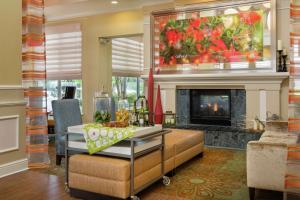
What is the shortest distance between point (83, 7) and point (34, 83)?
3.56m

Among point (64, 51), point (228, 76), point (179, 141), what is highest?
point (64, 51)

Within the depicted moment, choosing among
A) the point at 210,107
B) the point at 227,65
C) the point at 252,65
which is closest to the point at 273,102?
the point at 252,65

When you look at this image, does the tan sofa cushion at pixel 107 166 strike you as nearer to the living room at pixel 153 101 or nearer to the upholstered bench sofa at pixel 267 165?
the living room at pixel 153 101

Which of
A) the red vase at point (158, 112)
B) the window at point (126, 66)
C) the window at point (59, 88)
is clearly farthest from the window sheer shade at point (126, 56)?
the red vase at point (158, 112)

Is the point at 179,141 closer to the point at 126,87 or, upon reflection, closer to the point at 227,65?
the point at 227,65

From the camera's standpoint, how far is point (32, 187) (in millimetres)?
3338

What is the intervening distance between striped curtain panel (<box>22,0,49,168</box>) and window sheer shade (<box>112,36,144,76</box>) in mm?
3606

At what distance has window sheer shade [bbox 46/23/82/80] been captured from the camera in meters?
7.56

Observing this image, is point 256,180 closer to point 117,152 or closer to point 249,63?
point 117,152

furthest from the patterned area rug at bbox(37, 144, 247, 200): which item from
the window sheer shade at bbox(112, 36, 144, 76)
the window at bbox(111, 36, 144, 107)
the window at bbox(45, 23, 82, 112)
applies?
the window sheer shade at bbox(112, 36, 144, 76)

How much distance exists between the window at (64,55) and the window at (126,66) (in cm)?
98

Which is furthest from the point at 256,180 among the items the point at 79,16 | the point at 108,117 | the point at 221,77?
the point at 79,16

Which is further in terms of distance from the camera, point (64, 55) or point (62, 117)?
point (64, 55)

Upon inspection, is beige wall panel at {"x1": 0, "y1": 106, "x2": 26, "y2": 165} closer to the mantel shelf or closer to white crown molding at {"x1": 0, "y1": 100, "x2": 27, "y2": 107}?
white crown molding at {"x1": 0, "y1": 100, "x2": 27, "y2": 107}
